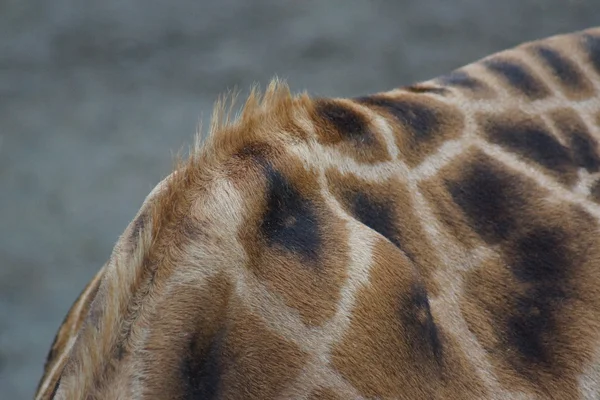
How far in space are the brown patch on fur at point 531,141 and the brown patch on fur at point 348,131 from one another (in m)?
0.17

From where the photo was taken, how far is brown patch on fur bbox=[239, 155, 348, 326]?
2.04 feet

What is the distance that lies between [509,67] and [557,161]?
181mm

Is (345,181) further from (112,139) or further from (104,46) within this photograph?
(104,46)

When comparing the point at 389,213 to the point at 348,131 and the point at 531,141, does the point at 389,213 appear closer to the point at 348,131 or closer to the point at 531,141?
the point at 348,131

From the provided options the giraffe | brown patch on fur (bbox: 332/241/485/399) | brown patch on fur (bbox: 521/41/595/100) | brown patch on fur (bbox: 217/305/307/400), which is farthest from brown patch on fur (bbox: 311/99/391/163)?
brown patch on fur (bbox: 521/41/595/100)

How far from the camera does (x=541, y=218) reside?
0.79 metres

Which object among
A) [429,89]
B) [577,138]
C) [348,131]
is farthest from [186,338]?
[577,138]

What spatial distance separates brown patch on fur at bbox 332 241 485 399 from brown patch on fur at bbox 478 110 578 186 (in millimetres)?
270

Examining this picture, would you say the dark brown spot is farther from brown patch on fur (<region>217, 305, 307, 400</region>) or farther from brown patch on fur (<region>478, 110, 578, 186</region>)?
brown patch on fur (<region>217, 305, 307, 400</region>)

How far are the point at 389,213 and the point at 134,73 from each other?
6.23 ft

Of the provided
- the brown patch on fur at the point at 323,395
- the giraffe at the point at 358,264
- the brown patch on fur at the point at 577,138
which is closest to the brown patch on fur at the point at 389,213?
the giraffe at the point at 358,264

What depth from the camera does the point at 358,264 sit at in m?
0.64

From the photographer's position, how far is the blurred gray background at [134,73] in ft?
6.93

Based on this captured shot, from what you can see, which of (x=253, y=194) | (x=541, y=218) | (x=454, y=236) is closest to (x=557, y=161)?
(x=541, y=218)
